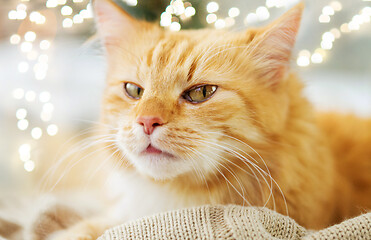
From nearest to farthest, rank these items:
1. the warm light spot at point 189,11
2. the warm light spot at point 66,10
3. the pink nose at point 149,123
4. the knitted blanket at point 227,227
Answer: the knitted blanket at point 227,227, the pink nose at point 149,123, the warm light spot at point 66,10, the warm light spot at point 189,11

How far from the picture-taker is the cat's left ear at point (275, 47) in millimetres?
986

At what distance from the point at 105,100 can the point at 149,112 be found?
0.34 metres

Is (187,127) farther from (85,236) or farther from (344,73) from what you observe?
(344,73)

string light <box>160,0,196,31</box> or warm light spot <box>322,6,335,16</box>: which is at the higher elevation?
string light <box>160,0,196,31</box>

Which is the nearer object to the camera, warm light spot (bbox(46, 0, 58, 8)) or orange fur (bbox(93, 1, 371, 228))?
orange fur (bbox(93, 1, 371, 228))

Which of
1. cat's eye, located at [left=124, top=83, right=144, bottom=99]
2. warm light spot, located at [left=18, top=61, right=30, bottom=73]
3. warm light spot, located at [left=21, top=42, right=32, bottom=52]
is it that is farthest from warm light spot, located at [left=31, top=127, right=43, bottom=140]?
cat's eye, located at [left=124, top=83, right=144, bottom=99]

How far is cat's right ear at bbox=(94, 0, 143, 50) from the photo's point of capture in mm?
1170

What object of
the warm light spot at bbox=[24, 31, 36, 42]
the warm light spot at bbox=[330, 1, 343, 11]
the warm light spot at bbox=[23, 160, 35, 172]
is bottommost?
the warm light spot at bbox=[23, 160, 35, 172]

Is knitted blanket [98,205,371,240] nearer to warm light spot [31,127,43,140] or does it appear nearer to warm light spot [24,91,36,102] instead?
warm light spot [31,127,43,140]

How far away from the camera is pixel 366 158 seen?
1.34m

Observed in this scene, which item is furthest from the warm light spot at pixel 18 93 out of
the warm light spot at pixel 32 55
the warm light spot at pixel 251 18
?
the warm light spot at pixel 251 18

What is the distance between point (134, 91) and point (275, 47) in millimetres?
486

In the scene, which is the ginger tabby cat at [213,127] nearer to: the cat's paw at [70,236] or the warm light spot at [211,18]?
the cat's paw at [70,236]

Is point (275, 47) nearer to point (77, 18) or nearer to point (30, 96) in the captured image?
point (77, 18)
